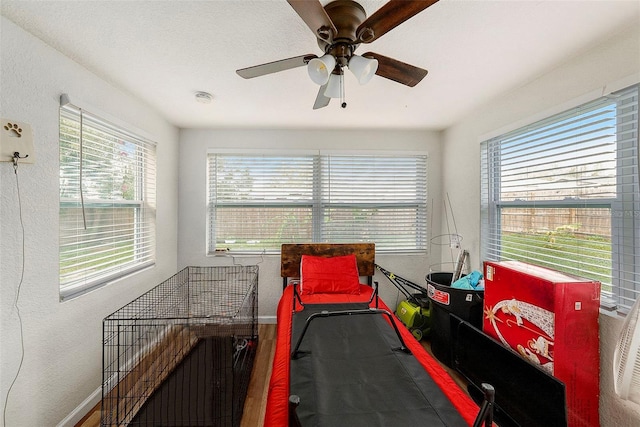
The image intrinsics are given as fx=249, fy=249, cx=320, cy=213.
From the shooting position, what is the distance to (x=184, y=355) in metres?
2.13

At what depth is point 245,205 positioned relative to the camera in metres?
3.10

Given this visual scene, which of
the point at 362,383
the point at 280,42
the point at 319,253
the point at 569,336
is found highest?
the point at 280,42

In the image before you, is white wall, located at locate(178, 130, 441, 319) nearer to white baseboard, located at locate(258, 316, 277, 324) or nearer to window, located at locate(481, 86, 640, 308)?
white baseboard, located at locate(258, 316, 277, 324)

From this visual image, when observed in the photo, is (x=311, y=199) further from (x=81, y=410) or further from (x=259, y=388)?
(x=81, y=410)

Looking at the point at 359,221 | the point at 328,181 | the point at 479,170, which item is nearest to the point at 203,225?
the point at 328,181

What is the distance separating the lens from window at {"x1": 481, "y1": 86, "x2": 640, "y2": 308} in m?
1.38

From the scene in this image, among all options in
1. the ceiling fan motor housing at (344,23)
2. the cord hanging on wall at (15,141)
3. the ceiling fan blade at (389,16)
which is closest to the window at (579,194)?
the ceiling fan blade at (389,16)

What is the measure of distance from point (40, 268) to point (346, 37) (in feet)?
7.10

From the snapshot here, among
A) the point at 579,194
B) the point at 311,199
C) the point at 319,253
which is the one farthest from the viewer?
the point at 311,199

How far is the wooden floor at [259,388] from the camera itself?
5.54 feet

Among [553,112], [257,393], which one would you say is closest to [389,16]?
[553,112]

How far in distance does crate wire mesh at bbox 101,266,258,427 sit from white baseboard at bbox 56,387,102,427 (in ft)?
0.19

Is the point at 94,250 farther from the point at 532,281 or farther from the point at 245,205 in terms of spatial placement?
the point at 532,281

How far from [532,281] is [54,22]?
3099mm
